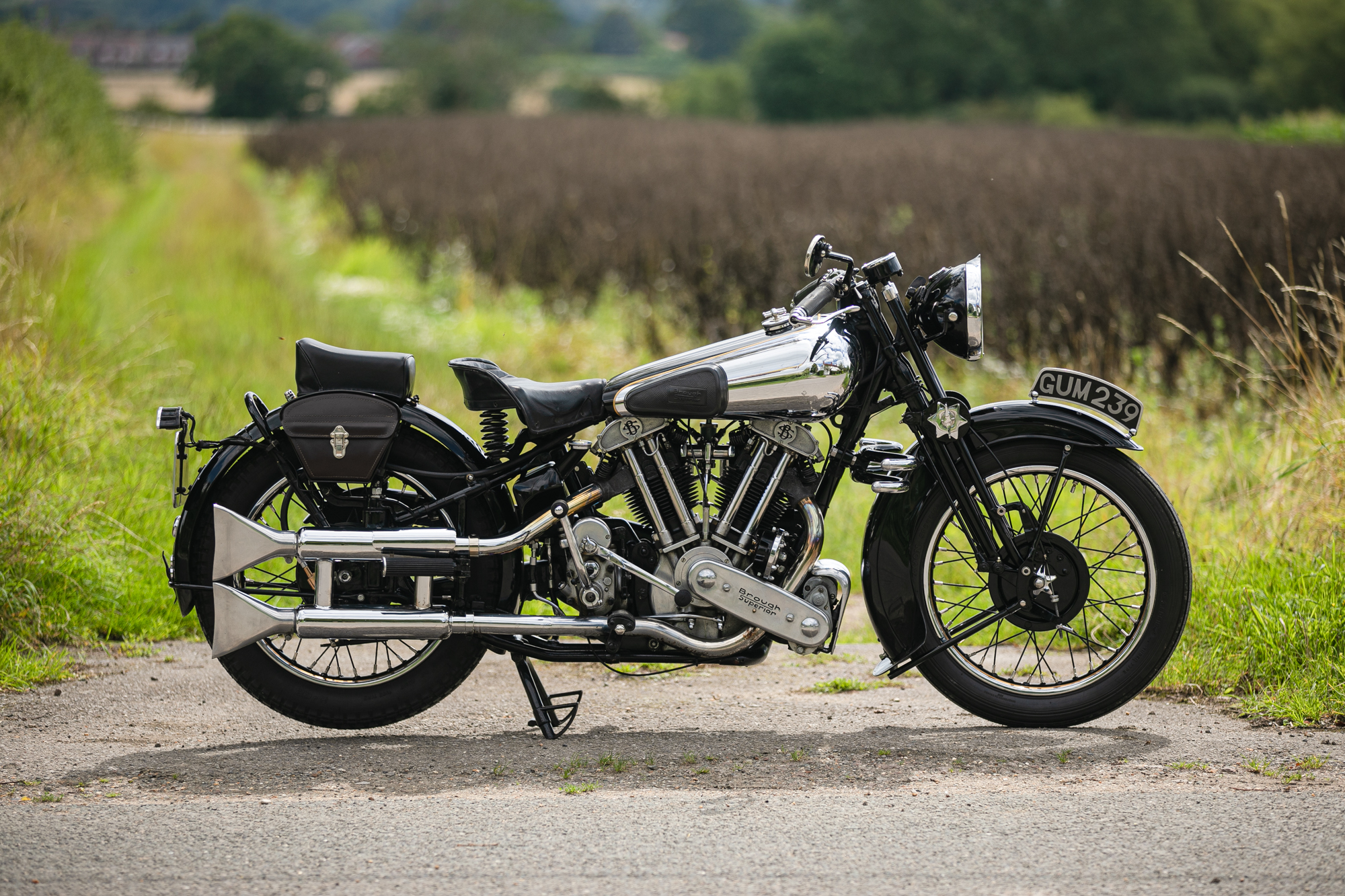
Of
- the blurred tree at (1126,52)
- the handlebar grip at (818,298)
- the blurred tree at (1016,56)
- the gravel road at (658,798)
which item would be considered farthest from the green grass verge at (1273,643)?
the blurred tree at (1126,52)

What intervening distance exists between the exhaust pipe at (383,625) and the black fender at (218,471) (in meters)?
0.20

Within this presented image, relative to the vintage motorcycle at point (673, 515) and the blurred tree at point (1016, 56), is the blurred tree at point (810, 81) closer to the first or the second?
the blurred tree at point (1016, 56)

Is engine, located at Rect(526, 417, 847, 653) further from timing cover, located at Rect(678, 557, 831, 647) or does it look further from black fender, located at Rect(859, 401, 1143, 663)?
black fender, located at Rect(859, 401, 1143, 663)

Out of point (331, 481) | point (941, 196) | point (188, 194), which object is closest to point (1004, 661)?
point (331, 481)

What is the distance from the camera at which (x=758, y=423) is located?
3934 mm

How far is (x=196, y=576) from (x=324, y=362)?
80cm

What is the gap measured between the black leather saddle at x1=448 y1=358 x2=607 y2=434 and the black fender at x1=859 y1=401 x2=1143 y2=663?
992 mm

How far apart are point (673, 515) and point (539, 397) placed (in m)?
0.56

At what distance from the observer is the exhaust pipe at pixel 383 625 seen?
12.8 ft

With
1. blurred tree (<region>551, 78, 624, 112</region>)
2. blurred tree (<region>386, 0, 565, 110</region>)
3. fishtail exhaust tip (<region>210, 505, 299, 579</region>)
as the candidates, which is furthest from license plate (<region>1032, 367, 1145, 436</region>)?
blurred tree (<region>551, 78, 624, 112</region>)

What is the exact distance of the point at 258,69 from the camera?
1399 inches

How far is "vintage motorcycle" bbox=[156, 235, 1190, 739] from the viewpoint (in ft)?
12.8

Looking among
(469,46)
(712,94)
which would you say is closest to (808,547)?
(712,94)

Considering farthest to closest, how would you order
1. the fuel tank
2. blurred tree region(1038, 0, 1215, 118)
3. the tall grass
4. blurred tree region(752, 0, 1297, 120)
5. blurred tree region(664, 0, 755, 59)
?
blurred tree region(664, 0, 755, 59) → blurred tree region(752, 0, 1297, 120) → blurred tree region(1038, 0, 1215, 118) → the tall grass → the fuel tank
